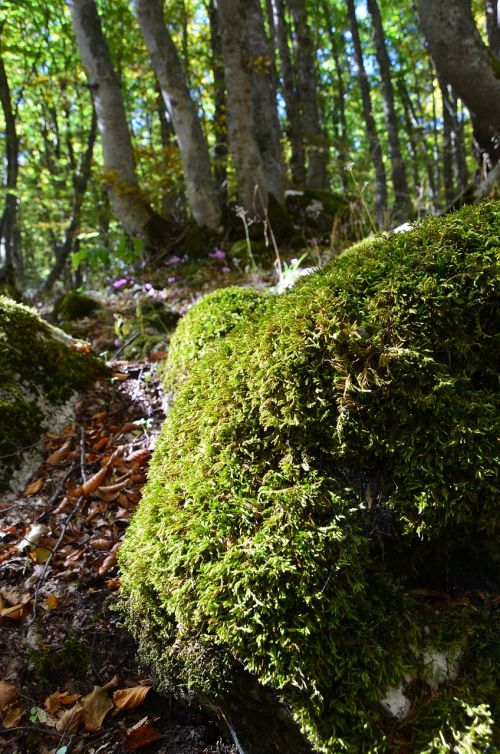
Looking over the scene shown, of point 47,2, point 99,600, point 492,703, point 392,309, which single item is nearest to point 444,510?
point 492,703

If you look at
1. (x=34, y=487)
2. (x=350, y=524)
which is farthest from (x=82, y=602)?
(x=350, y=524)

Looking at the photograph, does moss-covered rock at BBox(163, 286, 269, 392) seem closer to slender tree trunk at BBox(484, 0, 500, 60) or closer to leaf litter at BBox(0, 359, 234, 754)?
leaf litter at BBox(0, 359, 234, 754)

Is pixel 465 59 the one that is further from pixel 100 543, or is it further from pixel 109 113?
pixel 100 543

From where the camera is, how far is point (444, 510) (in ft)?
4.78

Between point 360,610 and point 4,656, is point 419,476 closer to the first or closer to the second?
point 360,610

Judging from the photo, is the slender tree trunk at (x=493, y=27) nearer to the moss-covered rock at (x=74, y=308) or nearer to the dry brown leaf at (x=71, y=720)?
the moss-covered rock at (x=74, y=308)

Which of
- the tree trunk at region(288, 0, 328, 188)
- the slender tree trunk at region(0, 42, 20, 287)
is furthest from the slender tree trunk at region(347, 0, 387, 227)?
the slender tree trunk at region(0, 42, 20, 287)

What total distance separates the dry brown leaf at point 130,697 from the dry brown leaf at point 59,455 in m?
1.57

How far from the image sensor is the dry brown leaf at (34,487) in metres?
2.76

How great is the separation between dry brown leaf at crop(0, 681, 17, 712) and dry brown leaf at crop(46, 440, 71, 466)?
1.36 meters

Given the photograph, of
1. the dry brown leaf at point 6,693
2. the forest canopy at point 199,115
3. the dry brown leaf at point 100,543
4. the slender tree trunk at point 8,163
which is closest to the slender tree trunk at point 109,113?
the forest canopy at point 199,115

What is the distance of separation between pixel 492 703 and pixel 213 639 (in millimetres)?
806

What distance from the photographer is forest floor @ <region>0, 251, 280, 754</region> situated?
165 centimetres

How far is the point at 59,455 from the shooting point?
2.99 meters
